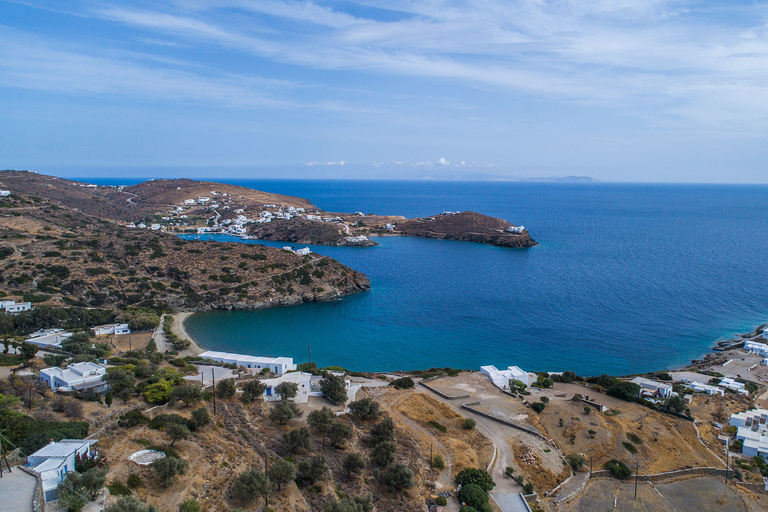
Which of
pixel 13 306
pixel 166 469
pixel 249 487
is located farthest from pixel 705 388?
pixel 13 306

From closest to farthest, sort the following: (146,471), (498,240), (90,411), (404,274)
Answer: (146,471) → (90,411) → (404,274) → (498,240)

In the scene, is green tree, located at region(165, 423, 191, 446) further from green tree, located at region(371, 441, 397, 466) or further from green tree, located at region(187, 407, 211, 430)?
green tree, located at region(371, 441, 397, 466)

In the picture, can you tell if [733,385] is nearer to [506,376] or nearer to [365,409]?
[506,376]

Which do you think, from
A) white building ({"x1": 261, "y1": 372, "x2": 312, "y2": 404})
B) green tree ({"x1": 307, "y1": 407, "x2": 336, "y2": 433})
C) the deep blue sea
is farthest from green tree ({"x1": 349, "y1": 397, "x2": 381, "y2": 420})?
the deep blue sea

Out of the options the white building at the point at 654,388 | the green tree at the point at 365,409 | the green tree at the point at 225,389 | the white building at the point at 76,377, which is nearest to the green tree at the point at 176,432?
the green tree at the point at 225,389

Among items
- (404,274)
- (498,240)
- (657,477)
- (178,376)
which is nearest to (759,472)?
(657,477)

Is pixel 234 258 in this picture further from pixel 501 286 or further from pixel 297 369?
pixel 501 286

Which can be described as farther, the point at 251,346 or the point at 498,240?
the point at 498,240

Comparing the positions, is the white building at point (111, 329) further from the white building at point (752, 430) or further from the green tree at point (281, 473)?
the white building at point (752, 430)
